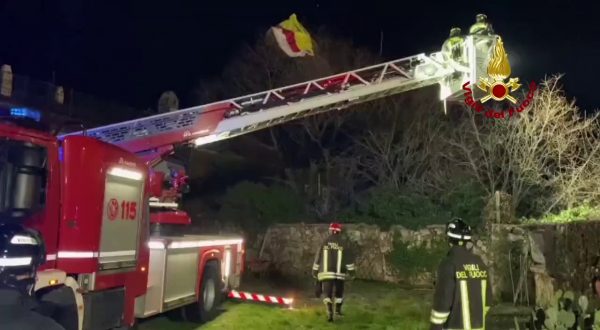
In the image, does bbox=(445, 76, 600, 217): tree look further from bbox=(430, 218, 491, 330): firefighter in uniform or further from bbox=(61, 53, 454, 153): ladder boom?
bbox=(430, 218, 491, 330): firefighter in uniform

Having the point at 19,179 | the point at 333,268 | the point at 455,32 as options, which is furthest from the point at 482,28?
the point at 19,179

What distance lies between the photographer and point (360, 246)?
17.2 metres

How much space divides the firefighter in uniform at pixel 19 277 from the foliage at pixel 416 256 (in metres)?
12.3

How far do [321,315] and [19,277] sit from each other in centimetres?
697

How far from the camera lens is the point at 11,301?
382 cm

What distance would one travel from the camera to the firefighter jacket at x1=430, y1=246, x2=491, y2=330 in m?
4.87

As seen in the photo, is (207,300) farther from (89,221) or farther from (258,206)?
(258,206)

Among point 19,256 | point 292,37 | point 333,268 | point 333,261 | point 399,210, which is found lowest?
point 333,268

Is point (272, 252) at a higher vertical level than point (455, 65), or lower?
lower

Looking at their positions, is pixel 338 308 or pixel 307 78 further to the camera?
pixel 307 78

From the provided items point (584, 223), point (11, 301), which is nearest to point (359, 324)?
point (584, 223)

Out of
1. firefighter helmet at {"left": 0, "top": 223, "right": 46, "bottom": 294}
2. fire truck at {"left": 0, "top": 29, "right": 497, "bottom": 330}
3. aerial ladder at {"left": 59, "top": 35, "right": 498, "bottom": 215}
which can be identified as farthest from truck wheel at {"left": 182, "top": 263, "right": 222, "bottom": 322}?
firefighter helmet at {"left": 0, "top": 223, "right": 46, "bottom": 294}

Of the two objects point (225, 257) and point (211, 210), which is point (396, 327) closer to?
point (225, 257)

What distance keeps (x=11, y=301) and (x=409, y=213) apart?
558 inches
